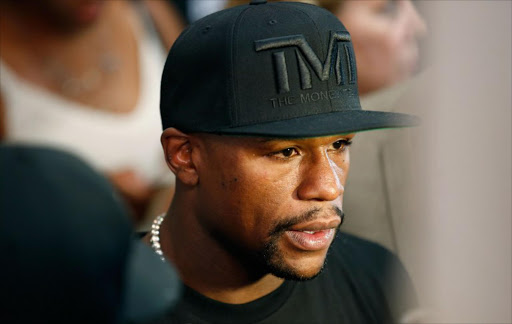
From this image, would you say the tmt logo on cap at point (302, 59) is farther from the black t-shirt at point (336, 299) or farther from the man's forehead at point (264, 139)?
the black t-shirt at point (336, 299)

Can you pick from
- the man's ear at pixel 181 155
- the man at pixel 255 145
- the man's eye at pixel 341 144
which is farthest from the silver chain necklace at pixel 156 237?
the man's eye at pixel 341 144

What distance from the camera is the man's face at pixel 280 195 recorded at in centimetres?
133

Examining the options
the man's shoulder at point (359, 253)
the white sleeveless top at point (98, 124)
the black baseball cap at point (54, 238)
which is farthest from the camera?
the white sleeveless top at point (98, 124)

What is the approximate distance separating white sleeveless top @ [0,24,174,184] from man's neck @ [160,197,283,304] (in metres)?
0.79

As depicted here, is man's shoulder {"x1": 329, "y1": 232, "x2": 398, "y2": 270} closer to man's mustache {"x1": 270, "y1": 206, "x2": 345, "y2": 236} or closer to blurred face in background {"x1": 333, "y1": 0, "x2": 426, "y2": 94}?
man's mustache {"x1": 270, "y1": 206, "x2": 345, "y2": 236}

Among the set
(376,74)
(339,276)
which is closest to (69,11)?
(376,74)

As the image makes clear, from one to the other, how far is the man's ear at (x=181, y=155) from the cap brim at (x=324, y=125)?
136 millimetres

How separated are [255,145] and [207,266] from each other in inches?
11.0

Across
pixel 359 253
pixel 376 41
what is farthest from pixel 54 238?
pixel 376 41

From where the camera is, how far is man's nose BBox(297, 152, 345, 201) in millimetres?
1320

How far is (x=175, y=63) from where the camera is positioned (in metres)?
1.40

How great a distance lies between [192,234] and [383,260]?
0.48 metres

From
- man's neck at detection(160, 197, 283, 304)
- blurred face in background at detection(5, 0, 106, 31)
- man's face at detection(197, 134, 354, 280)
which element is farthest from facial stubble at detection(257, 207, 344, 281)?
blurred face in background at detection(5, 0, 106, 31)

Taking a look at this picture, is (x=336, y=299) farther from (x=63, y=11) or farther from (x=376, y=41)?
(x=63, y=11)
